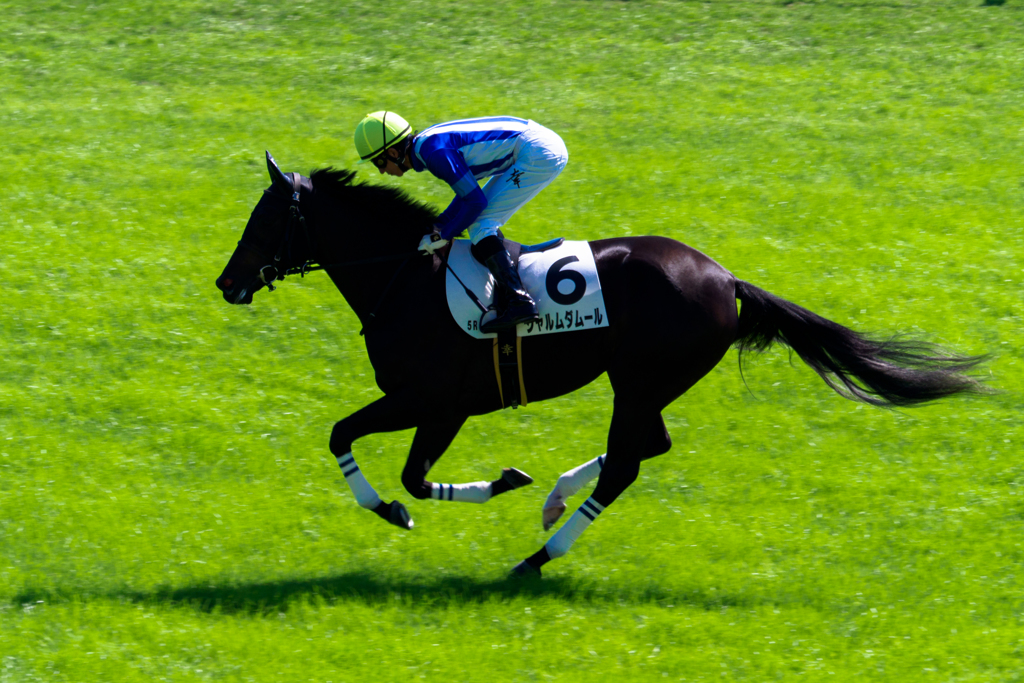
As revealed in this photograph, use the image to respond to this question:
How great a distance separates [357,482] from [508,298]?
5.03ft

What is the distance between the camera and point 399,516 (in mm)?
7688

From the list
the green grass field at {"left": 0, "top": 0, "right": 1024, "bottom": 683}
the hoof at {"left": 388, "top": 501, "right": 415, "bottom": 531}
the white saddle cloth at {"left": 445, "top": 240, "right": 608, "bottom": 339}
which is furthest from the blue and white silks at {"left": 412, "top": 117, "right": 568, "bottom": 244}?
the green grass field at {"left": 0, "top": 0, "right": 1024, "bottom": 683}

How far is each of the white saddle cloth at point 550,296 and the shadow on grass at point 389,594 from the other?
1622mm

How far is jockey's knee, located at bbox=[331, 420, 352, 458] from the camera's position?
748cm

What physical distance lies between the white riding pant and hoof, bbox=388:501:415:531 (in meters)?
1.80

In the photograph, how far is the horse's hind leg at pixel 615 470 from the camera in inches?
301

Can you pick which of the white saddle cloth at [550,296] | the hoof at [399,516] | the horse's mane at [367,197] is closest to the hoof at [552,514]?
the hoof at [399,516]

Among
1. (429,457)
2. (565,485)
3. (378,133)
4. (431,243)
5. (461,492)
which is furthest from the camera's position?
(565,485)

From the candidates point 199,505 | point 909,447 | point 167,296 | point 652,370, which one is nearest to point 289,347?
point 167,296

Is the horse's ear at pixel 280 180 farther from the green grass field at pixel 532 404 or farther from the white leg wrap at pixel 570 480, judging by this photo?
the white leg wrap at pixel 570 480

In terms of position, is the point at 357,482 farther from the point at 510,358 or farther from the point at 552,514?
the point at 552,514

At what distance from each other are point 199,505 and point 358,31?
11.4 meters

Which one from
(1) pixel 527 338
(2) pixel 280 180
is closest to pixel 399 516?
(1) pixel 527 338

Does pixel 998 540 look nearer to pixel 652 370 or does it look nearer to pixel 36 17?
pixel 652 370
